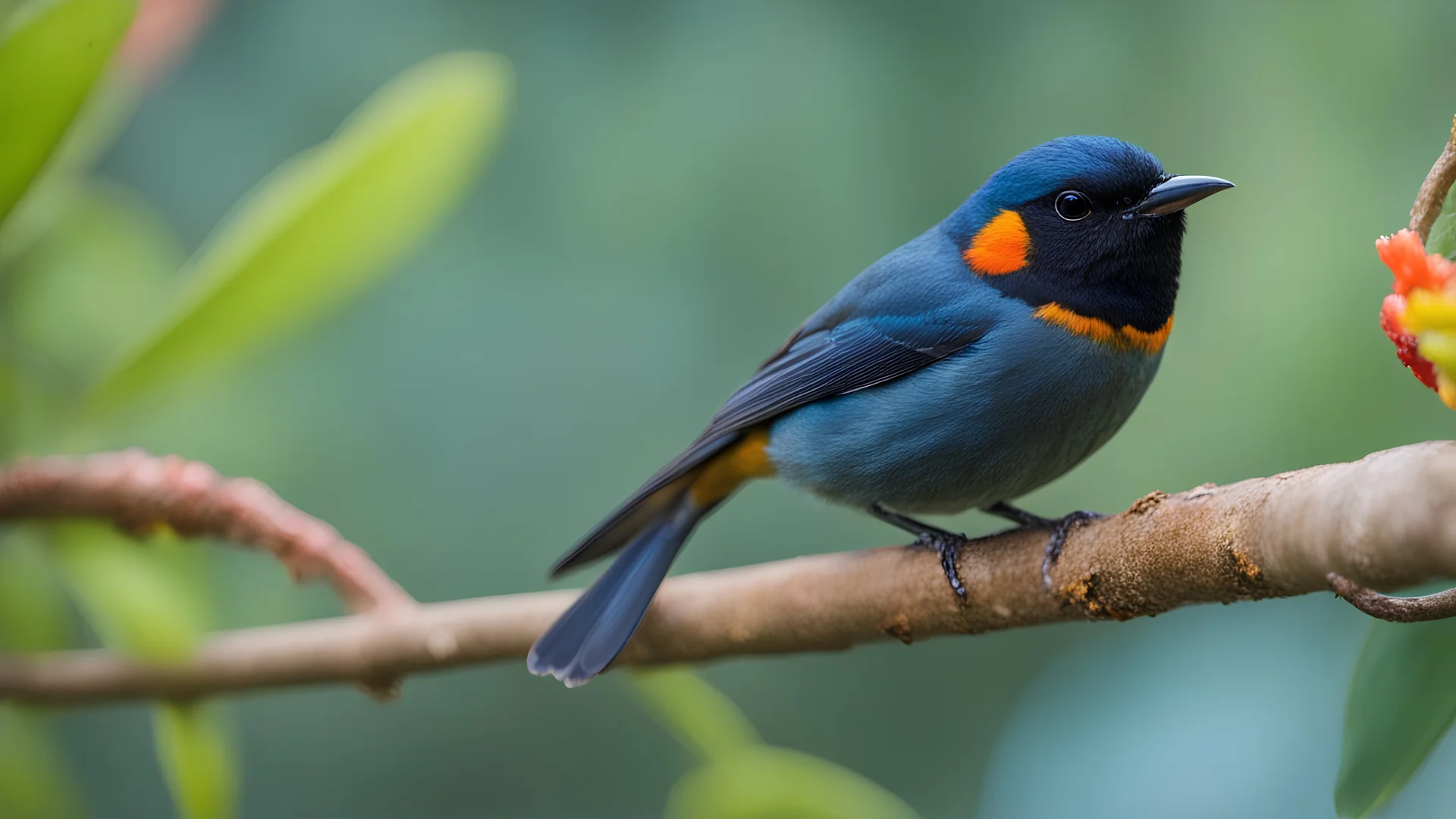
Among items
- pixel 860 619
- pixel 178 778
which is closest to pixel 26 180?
pixel 178 778

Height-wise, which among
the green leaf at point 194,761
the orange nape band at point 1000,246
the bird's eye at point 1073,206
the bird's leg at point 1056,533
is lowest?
the green leaf at point 194,761

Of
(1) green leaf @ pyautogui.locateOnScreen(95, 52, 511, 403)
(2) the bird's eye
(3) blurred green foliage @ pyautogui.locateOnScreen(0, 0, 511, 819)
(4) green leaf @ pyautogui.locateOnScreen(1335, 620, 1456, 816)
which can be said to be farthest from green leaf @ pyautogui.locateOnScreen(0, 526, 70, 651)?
(4) green leaf @ pyautogui.locateOnScreen(1335, 620, 1456, 816)

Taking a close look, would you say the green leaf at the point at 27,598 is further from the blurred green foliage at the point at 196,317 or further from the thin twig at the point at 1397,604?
the thin twig at the point at 1397,604

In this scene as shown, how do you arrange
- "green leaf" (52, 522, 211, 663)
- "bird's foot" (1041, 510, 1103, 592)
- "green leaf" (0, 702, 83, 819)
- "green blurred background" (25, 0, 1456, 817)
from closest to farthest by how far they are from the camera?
"bird's foot" (1041, 510, 1103, 592), "green leaf" (52, 522, 211, 663), "green leaf" (0, 702, 83, 819), "green blurred background" (25, 0, 1456, 817)

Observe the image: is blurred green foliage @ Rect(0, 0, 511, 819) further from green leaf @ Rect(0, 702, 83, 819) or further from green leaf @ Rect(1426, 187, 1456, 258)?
green leaf @ Rect(1426, 187, 1456, 258)

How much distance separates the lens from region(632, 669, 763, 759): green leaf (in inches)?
62.2

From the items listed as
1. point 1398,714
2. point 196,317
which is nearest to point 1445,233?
point 1398,714

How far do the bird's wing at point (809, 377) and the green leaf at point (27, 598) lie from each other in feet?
2.70

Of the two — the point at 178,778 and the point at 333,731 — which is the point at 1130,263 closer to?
the point at 178,778

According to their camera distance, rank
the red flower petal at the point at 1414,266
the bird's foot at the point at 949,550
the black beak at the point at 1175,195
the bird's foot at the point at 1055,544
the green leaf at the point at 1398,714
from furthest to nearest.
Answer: the black beak at the point at 1175,195
the bird's foot at the point at 949,550
the bird's foot at the point at 1055,544
the green leaf at the point at 1398,714
the red flower petal at the point at 1414,266

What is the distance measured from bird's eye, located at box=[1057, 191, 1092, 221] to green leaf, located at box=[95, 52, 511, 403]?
2.49ft

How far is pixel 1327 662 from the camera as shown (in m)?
1.59

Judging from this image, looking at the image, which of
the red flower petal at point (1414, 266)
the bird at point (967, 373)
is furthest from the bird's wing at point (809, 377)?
the red flower petal at point (1414, 266)

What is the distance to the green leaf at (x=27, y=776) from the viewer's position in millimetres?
1688
